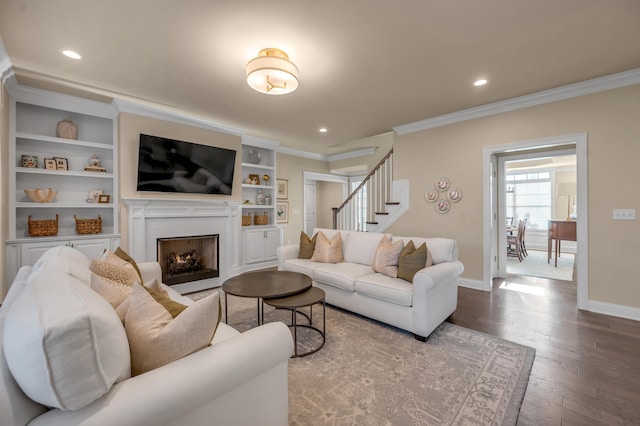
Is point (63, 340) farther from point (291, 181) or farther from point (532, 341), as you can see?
point (291, 181)

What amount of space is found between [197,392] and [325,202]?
7.79 m

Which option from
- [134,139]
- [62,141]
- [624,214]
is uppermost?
[134,139]

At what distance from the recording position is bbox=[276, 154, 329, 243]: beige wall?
6426mm

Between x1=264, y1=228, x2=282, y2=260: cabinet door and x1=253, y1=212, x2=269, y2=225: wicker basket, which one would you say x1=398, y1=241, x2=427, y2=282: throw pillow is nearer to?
x1=264, y1=228, x2=282, y2=260: cabinet door

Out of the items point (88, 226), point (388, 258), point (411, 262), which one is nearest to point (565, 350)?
point (411, 262)

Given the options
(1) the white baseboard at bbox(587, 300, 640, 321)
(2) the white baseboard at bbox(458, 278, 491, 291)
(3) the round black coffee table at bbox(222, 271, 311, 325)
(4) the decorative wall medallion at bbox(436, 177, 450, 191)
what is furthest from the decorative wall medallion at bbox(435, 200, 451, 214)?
(3) the round black coffee table at bbox(222, 271, 311, 325)

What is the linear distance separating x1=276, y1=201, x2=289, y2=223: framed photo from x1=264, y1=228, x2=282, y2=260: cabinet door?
63 centimetres

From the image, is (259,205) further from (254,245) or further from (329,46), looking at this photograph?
(329,46)

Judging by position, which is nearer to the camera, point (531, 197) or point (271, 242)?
point (271, 242)

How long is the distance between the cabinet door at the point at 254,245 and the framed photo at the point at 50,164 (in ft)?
9.42

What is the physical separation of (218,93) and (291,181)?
10.9 feet

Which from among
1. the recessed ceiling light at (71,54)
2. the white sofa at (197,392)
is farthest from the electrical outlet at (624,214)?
the recessed ceiling light at (71,54)

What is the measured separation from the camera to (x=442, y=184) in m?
4.28

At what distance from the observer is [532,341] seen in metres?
2.45
